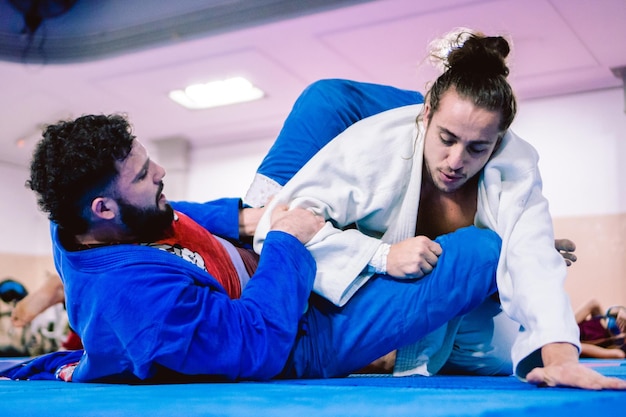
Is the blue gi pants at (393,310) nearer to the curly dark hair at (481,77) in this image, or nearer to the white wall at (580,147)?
the curly dark hair at (481,77)

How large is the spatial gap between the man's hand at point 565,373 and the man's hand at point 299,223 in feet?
1.71

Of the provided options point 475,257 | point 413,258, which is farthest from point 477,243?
point 413,258

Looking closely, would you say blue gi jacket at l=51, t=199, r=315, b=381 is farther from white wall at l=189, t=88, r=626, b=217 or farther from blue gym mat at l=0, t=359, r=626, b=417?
white wall at l=189, t=88, r=626, b=217

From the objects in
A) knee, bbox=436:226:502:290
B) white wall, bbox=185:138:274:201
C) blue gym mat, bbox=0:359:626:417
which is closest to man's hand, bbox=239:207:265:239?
knee, bbox=436:226:502:290

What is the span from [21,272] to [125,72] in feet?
13.2

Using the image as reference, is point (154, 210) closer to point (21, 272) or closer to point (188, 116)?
point (188, 116)

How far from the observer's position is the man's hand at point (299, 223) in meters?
1.36

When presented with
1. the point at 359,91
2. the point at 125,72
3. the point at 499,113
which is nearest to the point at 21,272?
the point at 125,72

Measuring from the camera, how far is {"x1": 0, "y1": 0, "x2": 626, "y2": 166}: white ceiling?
4363mm

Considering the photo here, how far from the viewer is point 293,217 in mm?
1396

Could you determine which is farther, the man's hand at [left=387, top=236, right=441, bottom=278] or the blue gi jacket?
the man's hand at [left=387, top=236, right=441, bottom=278]

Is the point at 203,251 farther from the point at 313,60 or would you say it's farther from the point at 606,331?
the point at 606,331

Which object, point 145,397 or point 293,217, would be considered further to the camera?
point 293,217

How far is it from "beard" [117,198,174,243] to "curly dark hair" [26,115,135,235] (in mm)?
71
